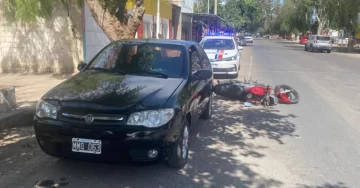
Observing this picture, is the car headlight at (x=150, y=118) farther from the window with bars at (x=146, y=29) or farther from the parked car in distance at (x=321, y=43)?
the parked car in distance at (x=321, y=43)

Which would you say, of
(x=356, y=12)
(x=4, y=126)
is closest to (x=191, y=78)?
(x=4, y=126)

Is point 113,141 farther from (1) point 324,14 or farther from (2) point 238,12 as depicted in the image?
(1) point 324,14

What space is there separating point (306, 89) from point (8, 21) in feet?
34.9

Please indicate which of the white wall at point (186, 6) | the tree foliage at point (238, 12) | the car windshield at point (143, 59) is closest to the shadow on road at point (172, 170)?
the car windshield at point (143, 59)

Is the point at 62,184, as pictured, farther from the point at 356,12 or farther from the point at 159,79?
the point at 356,12

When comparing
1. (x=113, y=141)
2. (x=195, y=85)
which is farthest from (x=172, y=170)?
(x=195, y=85)

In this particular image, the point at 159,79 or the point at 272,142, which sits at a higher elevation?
the point at 159,79

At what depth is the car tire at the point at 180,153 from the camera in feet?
14.6

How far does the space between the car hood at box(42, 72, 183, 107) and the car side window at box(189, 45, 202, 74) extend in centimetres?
70

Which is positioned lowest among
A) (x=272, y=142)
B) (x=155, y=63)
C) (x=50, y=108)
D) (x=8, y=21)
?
(x=272, y=142)

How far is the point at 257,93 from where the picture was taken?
9.07 meters

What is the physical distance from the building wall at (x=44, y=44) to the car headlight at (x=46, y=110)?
982 centimetres

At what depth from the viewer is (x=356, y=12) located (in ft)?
125

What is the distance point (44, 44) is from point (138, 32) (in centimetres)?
559
